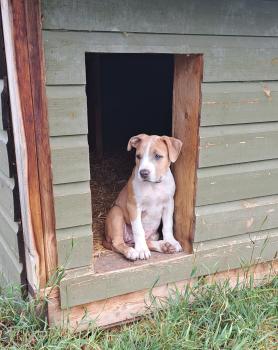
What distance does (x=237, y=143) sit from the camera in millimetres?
3037

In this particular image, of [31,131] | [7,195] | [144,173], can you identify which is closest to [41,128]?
[31,131]

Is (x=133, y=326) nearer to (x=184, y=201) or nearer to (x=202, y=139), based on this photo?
(x=184, y=201)

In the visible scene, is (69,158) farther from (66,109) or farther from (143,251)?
(143,251)

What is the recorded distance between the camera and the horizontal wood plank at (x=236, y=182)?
119 inches

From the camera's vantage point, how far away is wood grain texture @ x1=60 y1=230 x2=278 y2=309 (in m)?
2.83

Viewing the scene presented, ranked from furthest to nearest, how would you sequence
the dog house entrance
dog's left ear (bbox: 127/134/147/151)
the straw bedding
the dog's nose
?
the dog house entrance
the straw bedding
dog's left ear (bbox: 127/134/147/151)
the dog's nose

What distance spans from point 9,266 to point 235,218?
6.04ft

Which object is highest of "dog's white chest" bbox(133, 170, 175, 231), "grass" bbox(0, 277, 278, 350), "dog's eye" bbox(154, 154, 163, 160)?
"dog's eye" bbox(154, 154, 163, 160)

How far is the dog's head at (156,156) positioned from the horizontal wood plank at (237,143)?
0.81 ft

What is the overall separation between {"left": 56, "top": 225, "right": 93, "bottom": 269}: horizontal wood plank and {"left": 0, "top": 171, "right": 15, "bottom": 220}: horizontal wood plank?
45 cm

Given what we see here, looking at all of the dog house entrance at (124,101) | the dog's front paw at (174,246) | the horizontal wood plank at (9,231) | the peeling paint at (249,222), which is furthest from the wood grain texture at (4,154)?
the dog house entrance at (124,101)

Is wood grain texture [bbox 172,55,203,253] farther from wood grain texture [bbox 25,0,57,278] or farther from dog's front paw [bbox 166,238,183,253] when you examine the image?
wood grain texture [bbox 25,0,57,278]

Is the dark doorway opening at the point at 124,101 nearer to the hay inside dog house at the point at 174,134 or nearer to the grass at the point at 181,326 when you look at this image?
the hay inside dog house at the point at 174,134

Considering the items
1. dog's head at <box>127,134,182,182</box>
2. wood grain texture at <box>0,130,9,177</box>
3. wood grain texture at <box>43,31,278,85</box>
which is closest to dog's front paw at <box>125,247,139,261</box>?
dog's head at <box>127,134,182,182</box>
